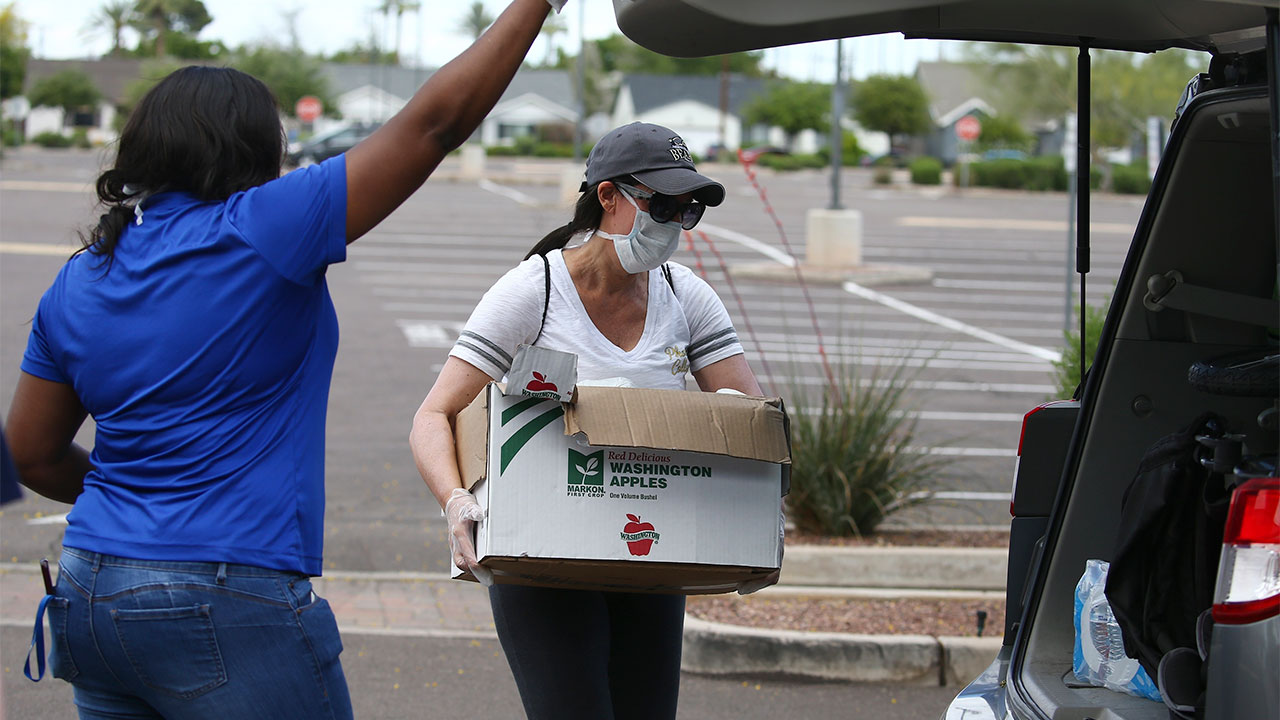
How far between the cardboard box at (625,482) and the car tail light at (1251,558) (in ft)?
2.99

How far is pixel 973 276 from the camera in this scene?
21891 millimetres

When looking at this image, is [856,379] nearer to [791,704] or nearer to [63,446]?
[791,704]

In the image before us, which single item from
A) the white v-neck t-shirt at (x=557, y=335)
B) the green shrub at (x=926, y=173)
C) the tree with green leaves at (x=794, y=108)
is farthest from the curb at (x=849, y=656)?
the tree with green leaves at (x=794, y=108)

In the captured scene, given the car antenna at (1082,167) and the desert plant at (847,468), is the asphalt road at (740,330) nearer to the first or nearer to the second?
the desert plant at (847,468)

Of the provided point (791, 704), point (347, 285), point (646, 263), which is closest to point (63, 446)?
point (646, 263)

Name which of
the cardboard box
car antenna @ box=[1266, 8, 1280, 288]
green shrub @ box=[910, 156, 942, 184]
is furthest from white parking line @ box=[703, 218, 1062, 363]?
green shrub @ box=[910, 156, 942, 184]

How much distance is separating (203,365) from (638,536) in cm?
94

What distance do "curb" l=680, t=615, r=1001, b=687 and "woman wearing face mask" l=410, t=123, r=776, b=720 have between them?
1983 millimetres

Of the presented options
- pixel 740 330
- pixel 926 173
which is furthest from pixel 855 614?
pixel 926 173

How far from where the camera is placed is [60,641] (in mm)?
2297

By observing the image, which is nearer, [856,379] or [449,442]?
[449,442]

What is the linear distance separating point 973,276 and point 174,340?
20684 millimetres

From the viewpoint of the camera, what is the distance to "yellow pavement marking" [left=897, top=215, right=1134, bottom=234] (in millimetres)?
32594

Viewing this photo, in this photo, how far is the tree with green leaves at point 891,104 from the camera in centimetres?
7312
